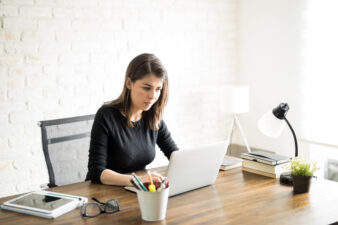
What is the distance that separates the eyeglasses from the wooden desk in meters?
0.02

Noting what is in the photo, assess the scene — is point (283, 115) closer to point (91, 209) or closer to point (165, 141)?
point (165, 141)

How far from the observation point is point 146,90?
209 cm

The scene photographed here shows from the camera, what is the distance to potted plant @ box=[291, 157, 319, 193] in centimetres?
176

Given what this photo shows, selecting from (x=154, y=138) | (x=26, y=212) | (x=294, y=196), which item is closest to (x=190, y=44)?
(x=154, y=138)

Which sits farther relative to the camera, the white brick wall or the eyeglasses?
the white brick wall

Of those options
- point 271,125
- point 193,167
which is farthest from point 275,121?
point 193,167

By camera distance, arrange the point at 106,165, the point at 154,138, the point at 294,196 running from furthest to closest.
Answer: the point at 154,138, the point at 106,165, the point at 294,196

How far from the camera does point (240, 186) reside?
187cm

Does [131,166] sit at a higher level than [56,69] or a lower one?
lower

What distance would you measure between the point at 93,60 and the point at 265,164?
177cm

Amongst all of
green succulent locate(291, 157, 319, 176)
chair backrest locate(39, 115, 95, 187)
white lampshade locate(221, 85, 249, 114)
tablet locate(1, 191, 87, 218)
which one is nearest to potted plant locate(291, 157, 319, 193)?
green succulent locate(291, 157, 319, 176)

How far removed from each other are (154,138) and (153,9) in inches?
62.8

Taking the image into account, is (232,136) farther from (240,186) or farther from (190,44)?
(240,186)

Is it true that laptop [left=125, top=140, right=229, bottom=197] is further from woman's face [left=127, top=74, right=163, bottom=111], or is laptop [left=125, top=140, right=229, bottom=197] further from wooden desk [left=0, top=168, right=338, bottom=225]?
woman's face [left=127, top=74, right=163, bottom=111]
